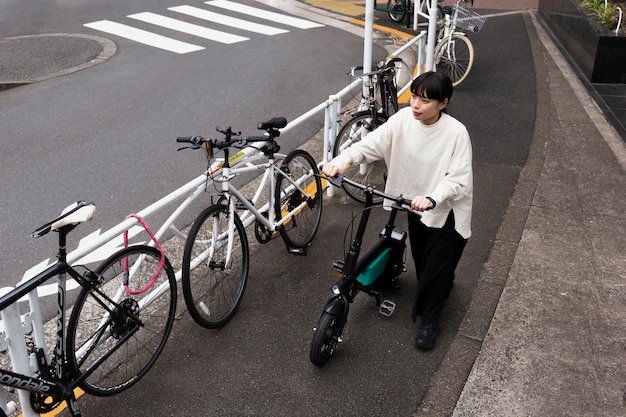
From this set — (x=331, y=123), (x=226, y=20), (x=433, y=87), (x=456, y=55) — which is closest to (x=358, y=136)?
(x=331, y=123)

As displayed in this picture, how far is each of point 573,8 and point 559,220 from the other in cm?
726

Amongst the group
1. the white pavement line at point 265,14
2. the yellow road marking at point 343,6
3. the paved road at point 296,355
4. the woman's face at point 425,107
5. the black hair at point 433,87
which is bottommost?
the paved road at point 296,355

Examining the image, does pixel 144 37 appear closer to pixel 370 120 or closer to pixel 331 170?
pixel 370 120

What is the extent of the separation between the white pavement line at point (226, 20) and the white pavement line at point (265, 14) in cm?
58

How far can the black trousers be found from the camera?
4211mm

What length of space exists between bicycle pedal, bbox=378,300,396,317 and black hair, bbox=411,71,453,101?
5.33 ft

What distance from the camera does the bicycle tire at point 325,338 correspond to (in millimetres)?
3980

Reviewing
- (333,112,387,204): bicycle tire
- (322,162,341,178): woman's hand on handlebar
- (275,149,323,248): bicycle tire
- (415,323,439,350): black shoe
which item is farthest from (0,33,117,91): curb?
(415,323,439,350): black shoe

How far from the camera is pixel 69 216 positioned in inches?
130

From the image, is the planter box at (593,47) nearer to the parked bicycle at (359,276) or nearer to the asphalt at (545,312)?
the asphalt at (545,312)

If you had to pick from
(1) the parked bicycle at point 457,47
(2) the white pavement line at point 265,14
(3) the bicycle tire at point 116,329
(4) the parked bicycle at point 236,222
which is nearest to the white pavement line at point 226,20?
(2) the white pavement line at point 265,14

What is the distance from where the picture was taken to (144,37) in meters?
13.1

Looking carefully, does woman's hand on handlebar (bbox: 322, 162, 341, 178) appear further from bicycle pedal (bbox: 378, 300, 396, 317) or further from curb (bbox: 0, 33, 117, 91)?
curb (bbox: 0, 33, 117, 91)

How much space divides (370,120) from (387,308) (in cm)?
236
